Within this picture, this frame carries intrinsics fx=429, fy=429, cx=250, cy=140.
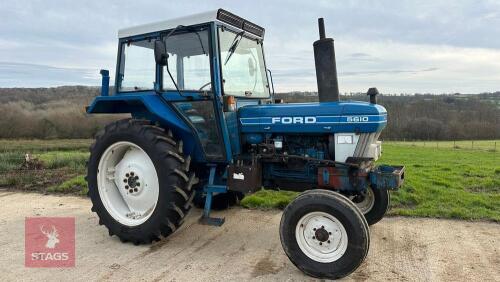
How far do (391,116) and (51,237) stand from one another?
2720 cm

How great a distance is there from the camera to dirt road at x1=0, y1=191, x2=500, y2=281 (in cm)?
415

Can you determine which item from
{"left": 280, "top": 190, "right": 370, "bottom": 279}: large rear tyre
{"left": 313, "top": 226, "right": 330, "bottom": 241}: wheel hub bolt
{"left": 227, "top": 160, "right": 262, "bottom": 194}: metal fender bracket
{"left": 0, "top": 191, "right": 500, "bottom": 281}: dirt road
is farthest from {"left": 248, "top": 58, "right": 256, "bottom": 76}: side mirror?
{"left": 313, "top": 226, "right": 330, "bottom": 241}: wheel hub bolt

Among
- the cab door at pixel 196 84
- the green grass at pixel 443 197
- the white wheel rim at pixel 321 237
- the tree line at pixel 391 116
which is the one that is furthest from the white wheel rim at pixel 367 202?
the tree line at pixel 391 116

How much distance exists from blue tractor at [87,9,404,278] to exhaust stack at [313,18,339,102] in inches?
0.5

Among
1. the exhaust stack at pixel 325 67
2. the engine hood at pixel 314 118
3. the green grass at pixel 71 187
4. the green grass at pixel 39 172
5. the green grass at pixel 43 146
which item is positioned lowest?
the green grass at pixel 71 187

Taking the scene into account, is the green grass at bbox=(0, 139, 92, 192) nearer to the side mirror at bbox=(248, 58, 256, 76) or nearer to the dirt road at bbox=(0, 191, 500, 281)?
the dirt road at bbox=(0, 191, 500, 281)

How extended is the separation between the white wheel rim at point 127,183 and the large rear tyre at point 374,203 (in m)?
2.56

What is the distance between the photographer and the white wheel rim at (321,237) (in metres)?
4.10

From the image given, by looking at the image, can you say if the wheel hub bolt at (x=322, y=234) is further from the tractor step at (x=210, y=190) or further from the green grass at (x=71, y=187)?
the green grass at (x=71, y=187)

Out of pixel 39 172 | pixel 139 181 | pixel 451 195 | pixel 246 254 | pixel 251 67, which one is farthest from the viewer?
pixel 39 172

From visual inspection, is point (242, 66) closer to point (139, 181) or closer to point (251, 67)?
point (251, 67)

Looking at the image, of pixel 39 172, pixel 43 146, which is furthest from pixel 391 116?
pixel 39 172

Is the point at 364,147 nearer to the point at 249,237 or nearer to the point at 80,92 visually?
the point at 249,237

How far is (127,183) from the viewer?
17.7ft
